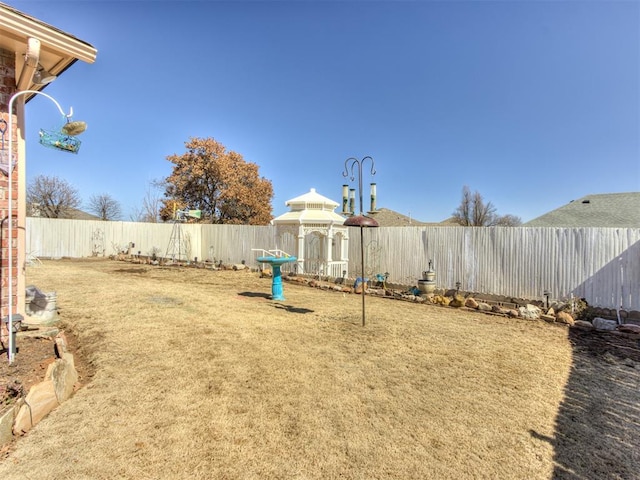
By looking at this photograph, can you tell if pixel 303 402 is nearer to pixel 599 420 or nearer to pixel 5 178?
pixel 599 420

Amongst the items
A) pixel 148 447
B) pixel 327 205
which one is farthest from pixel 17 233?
pixel 327 205

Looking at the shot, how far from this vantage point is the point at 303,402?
10.2 feet

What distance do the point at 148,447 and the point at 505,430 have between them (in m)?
2.81

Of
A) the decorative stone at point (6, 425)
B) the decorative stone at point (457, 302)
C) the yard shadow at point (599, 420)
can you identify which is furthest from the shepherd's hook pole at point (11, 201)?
the decorative stone at point (457, 302)

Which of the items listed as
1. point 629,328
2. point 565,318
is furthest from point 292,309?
point 629,328

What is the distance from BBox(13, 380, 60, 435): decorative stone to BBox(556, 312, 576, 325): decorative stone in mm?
8012

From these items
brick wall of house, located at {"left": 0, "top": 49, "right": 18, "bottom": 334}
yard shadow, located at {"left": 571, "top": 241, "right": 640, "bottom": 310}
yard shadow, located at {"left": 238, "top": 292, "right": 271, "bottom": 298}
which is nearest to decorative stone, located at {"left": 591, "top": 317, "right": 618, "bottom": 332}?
yard shadow, located at {"left": 571, "top": 241, "right": 640, "bottom": 310}

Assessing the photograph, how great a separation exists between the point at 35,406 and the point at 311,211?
992 centimetres

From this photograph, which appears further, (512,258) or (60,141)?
(512,258)

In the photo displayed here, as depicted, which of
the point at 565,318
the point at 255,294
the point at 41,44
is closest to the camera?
the point at 41,44

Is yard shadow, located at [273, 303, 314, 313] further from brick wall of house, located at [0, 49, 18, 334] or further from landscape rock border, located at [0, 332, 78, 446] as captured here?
brick wall of house, located at [0, 49, 18, 334]

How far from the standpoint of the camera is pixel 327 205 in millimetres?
12445

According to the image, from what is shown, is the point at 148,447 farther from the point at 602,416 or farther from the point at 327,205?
the point at 327,205

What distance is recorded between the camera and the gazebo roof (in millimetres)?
11656
